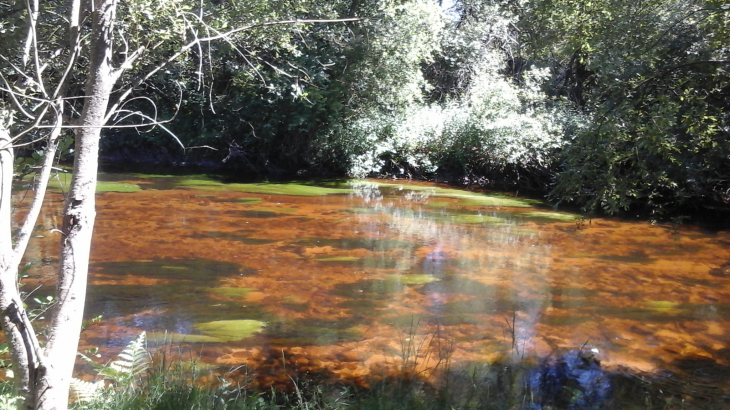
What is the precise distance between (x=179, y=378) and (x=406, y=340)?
2.09 metres

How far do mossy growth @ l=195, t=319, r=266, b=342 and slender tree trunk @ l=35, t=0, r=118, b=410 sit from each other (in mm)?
3065

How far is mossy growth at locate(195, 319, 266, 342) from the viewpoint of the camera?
17.0 ft

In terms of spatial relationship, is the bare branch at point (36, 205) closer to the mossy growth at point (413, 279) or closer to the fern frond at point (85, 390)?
the fern frond at point (85, 390)

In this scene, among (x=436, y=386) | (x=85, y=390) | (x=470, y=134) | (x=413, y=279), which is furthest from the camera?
(x=470, y=134)

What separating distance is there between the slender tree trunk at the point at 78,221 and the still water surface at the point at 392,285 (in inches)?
26.7

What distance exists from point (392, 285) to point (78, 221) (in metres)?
5.03

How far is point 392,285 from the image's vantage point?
6875 millimetres

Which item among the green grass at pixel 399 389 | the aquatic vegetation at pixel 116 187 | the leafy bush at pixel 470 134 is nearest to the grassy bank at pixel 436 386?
the green grass at pixel 399 389

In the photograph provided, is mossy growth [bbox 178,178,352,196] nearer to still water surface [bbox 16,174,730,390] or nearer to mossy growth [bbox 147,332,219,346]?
still water surface [bbox 16,174,730,390]

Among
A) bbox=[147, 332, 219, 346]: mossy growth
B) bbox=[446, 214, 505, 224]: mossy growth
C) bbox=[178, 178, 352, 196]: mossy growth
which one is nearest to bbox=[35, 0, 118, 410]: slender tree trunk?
bbox=[147, 332, 219, 346]: mossy growth

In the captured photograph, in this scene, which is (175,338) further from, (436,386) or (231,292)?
(436,386)

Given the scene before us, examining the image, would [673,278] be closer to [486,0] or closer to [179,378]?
[179,378]

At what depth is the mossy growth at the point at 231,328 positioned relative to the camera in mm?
5196

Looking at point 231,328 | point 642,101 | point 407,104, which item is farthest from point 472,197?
point 231,328
